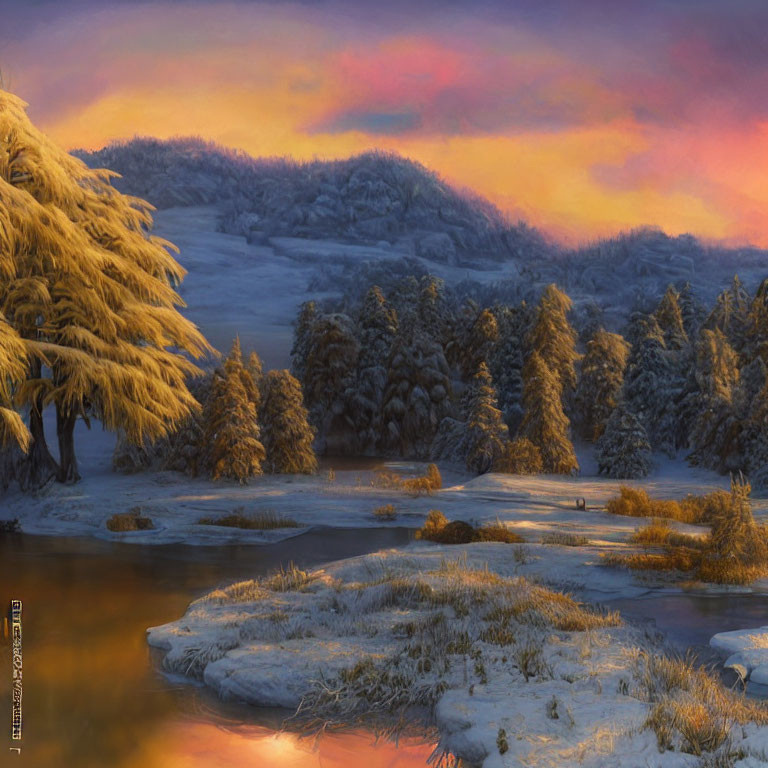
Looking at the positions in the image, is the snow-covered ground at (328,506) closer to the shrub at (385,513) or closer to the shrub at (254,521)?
the shrub at (385,513)

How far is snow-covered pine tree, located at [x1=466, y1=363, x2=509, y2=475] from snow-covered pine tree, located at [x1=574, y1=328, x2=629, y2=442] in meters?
6.92

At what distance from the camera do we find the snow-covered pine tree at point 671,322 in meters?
39.3

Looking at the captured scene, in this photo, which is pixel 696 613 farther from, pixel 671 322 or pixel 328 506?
pixel 671 322

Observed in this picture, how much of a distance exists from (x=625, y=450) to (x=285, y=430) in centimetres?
1157

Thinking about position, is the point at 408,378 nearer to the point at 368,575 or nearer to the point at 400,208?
the point at 368,575

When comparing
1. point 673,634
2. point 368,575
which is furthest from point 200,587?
point 673,634

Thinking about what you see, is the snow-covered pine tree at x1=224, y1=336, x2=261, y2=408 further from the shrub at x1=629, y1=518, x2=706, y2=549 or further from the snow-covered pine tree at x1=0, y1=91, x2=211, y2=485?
the shrub at x1=629, y1=518, x2=706, y2=549

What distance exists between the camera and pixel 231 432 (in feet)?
73.9

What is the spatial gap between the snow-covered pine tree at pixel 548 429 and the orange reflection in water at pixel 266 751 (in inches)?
892

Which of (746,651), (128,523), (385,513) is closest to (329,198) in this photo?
(385,513)

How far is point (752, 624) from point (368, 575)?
4.83 meters

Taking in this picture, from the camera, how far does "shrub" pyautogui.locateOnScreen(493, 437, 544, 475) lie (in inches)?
1060

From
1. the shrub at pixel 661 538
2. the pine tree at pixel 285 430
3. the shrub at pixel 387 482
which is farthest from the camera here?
the pine tree at pixel 285 430

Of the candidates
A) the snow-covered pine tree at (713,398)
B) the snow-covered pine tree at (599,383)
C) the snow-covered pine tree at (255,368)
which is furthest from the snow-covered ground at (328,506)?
the snow-covered pine tree at (599,383)
